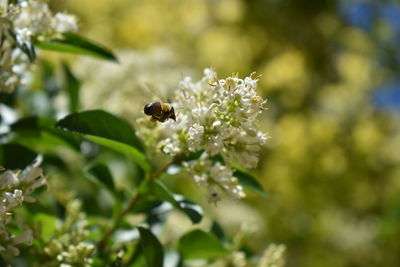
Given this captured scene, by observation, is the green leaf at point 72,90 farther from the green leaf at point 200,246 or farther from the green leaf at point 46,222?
the green leaf at point 200,246

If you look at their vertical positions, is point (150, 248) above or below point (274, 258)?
below

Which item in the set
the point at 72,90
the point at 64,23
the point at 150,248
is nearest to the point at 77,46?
the point at 64,23

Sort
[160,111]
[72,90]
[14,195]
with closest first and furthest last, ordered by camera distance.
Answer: [14,195], [160,111], [72,90]

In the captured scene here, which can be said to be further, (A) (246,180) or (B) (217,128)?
(A) (246,180)

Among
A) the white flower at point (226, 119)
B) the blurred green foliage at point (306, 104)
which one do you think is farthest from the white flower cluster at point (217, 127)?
the blurred green foliage at point (306, 104)

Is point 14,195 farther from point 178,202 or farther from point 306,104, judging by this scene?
point 306,104

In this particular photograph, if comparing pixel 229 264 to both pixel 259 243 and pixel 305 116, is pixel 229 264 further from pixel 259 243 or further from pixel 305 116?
pixel 305 116
